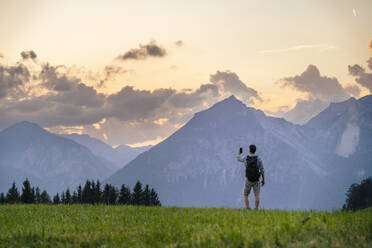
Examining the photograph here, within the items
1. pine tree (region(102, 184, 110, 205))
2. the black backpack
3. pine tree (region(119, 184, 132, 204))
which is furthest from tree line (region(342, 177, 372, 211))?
the black backpack

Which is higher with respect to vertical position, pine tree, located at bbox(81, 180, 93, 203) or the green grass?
pine tree, located at bbox(81, 180, 93, 203)

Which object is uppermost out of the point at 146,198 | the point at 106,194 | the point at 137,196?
the point at 106,194

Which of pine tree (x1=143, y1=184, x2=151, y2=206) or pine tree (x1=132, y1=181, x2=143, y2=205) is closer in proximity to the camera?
pine tree (x1=132, y1=181, x2=143, y2=205)

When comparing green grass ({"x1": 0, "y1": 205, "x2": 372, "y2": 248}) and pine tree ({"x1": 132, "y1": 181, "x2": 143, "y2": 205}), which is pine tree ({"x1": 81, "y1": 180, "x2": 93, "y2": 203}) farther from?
green grass ({"x1": 0, "y1": 205, "x2": 372, "y2": 248})

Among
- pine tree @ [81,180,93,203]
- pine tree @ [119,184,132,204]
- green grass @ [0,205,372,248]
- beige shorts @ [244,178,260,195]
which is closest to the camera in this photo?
green grass @ [0,205,372,248]

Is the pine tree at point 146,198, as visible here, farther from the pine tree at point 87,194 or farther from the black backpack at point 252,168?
the black backpack at point 252,168

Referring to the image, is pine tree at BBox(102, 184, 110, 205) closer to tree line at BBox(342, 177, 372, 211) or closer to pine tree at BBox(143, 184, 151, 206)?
pine tree at BBox(143, 184, 151, 206)

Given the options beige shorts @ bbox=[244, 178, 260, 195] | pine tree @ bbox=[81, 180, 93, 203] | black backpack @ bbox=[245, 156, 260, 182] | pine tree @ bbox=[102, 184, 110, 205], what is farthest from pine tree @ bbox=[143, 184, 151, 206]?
black backpack @ bbox=[245, 156, 260, 182]

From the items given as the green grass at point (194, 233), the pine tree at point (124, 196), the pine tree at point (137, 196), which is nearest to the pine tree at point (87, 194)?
the pine tree at point (124, 196)

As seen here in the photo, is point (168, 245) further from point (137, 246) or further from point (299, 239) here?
point (299, 239)

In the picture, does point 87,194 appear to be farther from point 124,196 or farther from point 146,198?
point 146,198

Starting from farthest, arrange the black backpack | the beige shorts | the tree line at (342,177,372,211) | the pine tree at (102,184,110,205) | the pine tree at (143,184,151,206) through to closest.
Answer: the tree line at (342,177,372,211), the pine tree at (143,184,151,206), the pine tree at (102,184,110,205), the beige shorts, the black backpack

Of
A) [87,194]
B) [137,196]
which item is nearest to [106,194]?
[87,194]

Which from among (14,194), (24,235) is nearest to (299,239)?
(24,235)
